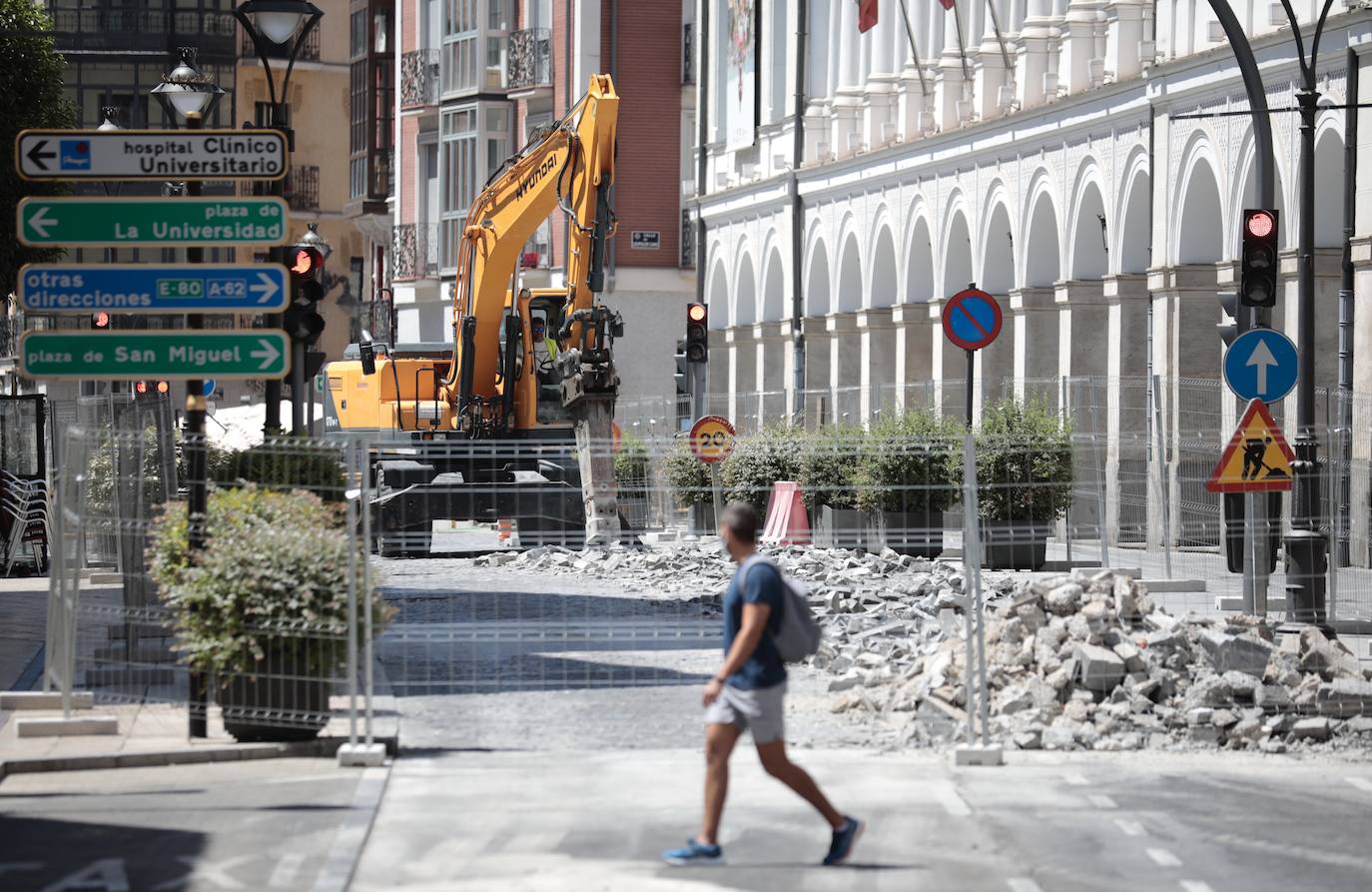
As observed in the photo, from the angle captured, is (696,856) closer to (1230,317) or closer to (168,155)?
(168,155)

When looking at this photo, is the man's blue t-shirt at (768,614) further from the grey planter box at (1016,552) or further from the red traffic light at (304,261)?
the red traffic light at (304,261)

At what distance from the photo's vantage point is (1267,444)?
17.4 metres

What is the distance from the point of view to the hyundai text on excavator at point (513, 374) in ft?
86.3

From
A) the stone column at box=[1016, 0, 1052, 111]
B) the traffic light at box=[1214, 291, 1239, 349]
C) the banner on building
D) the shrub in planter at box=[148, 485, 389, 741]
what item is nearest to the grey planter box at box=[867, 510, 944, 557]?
the traffic light at box=[1214, 291, 1239, 349]

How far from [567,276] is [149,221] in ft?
54.9

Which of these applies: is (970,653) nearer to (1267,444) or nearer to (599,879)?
(599,879)

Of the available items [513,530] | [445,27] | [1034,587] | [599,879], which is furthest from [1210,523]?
[445,27]

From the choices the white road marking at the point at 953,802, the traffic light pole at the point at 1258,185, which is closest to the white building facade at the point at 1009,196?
the traffic light pole at the point at 1258,185

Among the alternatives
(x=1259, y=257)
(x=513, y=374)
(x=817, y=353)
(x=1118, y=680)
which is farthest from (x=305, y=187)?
(x=1118, y=680)

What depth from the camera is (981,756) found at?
12.4 meters

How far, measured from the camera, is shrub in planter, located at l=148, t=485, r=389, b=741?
12602 mm

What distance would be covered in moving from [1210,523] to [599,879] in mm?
16778

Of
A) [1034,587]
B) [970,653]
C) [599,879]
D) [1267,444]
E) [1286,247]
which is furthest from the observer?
[1286,247]

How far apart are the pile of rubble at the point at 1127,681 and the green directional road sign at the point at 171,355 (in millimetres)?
4175
